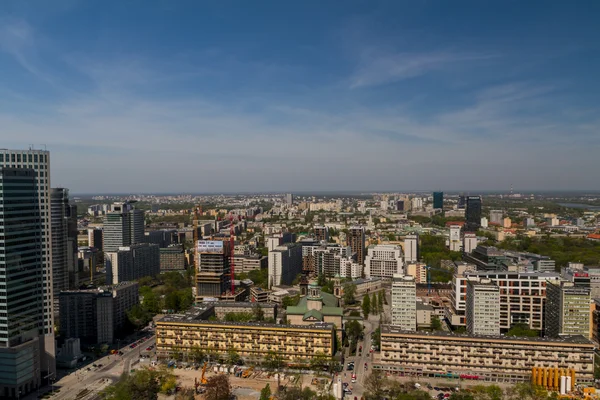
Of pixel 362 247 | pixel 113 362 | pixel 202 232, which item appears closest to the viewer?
pixel 113 362

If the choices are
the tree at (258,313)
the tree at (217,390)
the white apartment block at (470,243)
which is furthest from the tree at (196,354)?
the white apartment block at (470,243)

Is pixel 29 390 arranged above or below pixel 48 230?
below

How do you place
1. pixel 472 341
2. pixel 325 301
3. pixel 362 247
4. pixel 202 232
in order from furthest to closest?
pixel 202 232 < pixel 362 247 < pixel 325 301 < pixel 472 341

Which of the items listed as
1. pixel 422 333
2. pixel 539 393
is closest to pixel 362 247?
pixel 422 333

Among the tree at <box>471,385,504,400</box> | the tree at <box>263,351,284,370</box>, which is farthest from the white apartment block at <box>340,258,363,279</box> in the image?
the tree at <box>471,385,504,400</box>

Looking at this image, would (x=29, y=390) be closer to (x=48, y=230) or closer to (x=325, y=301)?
(x=48, y=230)

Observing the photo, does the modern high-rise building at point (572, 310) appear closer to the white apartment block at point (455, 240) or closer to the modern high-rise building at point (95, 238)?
the white apartment block at point (455, 240)

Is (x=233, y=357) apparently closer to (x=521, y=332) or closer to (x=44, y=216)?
(x=44, y=216)

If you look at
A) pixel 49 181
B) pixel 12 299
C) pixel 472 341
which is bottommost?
pixel 472 341

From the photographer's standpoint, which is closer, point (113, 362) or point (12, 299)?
point (12, 299)
